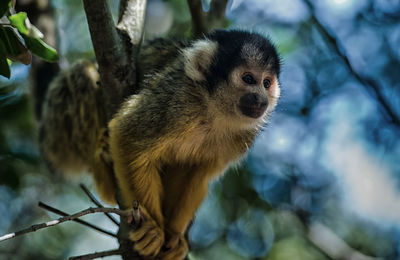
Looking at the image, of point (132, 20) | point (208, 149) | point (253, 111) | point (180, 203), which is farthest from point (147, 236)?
point (132, 20)

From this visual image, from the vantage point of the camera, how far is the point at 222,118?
4.69 m

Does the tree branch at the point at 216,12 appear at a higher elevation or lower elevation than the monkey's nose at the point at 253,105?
higher

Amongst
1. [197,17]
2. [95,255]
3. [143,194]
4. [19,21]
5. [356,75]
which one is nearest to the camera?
[19,21]

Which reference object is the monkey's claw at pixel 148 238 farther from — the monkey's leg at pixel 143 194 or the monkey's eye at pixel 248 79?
the monkey's eye at pixel 248 79

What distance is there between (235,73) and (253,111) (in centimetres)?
46

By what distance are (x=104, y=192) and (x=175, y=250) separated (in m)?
1.08

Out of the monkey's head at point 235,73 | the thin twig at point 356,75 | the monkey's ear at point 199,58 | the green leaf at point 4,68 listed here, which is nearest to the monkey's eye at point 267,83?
the monkey's head at point 235,73

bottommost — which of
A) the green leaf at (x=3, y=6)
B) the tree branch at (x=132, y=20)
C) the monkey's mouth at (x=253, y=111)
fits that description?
the monkey's mouth at (x=253, y=111)

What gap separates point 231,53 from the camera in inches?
180

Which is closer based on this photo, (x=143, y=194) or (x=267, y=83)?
(x=143, y=194)

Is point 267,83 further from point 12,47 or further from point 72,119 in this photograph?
point 12,47

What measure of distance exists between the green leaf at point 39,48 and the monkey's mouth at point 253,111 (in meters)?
1.97

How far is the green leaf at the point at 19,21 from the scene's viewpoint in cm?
285

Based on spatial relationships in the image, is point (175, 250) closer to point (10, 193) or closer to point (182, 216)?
point (182, 216)
